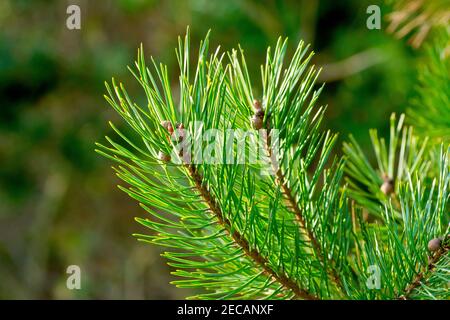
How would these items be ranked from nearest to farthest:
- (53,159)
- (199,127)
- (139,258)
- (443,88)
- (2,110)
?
(199,127), (443,88), (2,110), (53,159), (139,258)

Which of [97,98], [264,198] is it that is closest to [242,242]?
[264,198]

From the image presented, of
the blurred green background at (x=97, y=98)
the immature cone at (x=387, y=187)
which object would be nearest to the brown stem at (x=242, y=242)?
the immature cone at (x=387, y=187)

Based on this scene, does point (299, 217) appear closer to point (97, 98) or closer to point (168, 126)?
point (168, 126)

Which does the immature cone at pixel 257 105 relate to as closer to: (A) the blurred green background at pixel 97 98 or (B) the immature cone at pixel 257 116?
(B) the immature cone at pixel 257 116

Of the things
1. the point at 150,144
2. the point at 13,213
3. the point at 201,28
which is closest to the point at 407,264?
the point at 150,144

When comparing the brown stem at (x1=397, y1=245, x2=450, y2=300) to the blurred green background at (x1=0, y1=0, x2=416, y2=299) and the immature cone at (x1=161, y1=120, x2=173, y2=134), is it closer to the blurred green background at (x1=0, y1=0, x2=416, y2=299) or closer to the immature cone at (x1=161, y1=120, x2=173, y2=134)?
the immature cone at (x1=161, y1=120, x2=173, y2=134)
